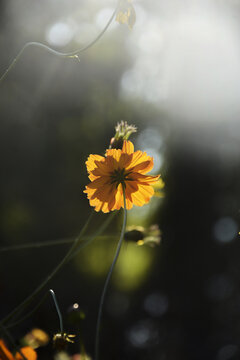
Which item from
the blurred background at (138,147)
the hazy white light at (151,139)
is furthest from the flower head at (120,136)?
the hazy white light at (151,139)

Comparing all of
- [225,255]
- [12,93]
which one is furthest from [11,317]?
[225,255]

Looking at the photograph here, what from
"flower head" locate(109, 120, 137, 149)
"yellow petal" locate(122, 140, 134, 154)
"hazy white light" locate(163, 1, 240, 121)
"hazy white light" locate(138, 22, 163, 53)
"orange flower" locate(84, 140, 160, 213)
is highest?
"hazy white light" locate(163, 1, 240, 121)

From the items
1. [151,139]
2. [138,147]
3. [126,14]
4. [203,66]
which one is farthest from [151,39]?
[126,14]

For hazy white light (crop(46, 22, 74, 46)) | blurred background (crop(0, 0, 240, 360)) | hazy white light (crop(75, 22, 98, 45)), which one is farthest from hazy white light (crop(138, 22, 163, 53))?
hazy white light (crop(46, 22, 74, 46))

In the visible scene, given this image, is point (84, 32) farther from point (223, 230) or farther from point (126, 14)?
point (223, 230)

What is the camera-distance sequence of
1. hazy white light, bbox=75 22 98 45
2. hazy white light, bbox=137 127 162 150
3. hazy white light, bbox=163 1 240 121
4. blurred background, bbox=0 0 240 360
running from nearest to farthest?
1. blurred background, bbox=0 0 240 360
2. hazy white light, bbox=75 22 98 45
3. hazy white light, bbox=137 127 162 150
4. hazy white light, bbox=163 1 240 121

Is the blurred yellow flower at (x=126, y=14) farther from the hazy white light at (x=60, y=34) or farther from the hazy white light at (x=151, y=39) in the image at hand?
the hazy white light at (x=151, y=39)

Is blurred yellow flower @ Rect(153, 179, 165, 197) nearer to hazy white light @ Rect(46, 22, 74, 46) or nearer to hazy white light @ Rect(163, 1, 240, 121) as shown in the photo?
hazy white light @ Rect(46, 22, 74, 46)
